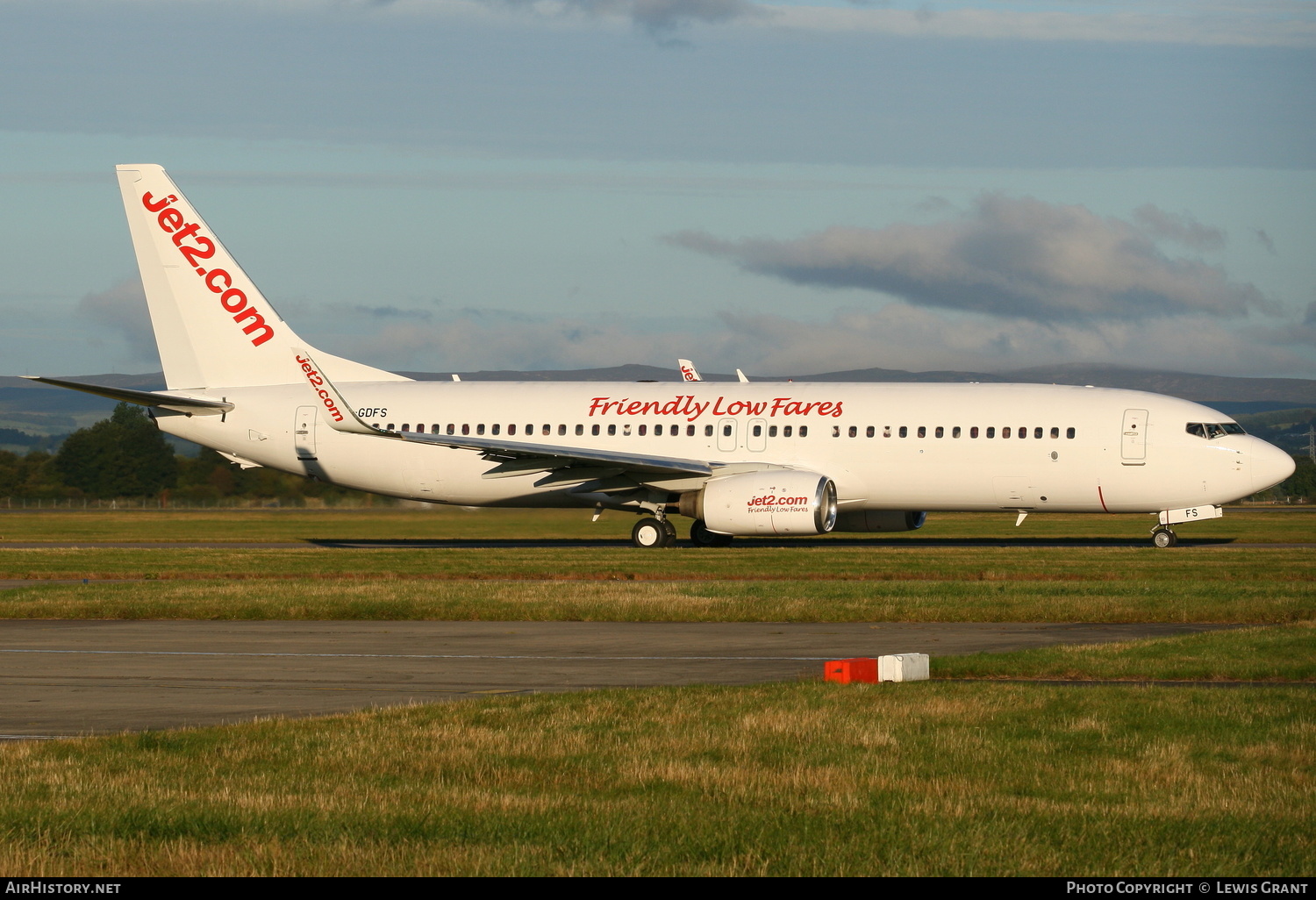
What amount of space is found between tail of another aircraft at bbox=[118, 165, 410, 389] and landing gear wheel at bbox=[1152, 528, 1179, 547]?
22.5m

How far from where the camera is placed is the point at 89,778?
9320 mm

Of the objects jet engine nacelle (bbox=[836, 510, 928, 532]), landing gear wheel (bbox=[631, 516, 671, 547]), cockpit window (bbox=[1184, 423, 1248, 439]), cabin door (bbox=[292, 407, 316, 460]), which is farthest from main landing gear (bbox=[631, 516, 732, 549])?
cockpit window (bbox=[1184, 423, 1248, 439])

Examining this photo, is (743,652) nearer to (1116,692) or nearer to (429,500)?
(1116,692)

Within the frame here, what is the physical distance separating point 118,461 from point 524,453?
44.1 m

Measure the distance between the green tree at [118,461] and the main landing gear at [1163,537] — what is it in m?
48.2

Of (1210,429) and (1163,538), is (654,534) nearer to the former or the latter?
(1163,538)

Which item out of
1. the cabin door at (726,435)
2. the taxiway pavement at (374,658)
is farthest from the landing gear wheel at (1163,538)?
the taxiway pavement at (374,658)

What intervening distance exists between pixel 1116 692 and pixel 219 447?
32.1 metres

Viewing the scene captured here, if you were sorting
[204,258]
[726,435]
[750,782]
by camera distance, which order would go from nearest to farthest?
[750,782]
[726,435]
[204,258]

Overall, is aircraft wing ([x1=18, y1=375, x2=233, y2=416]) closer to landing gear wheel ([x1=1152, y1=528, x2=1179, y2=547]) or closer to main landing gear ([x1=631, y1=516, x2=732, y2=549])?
main landing gear ([x1=631, y1=516, x2=732, y2=549])

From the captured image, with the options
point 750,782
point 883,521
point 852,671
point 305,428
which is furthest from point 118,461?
point 750,782

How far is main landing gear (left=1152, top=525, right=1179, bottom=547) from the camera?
36188 millimetres

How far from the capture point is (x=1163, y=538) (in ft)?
120

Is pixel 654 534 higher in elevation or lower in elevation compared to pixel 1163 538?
higher
